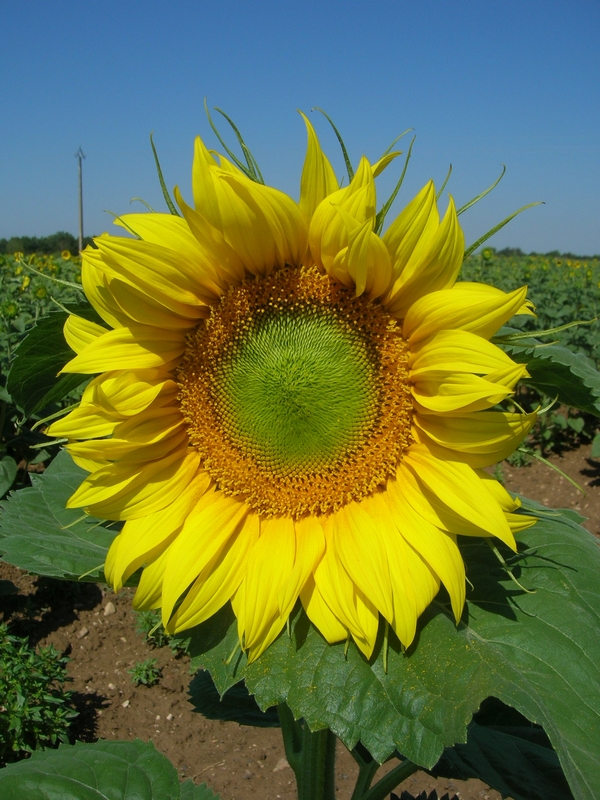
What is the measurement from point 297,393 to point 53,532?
0.65 m

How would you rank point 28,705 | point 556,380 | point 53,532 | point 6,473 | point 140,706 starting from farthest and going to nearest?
point 6,473, point 140,706, point 28,705, point 53,532, point 556,380

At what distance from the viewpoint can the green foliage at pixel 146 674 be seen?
4.04 m

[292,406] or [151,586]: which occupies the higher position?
[292,406]

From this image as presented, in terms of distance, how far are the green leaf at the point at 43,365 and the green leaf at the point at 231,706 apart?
1.05 m

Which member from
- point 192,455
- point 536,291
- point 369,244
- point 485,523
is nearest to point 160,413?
point 192,455

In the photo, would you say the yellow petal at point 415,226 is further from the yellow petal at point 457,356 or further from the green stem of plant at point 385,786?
the green stem of plant at point 385,786

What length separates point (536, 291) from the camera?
551 inches

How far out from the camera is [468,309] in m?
1.16

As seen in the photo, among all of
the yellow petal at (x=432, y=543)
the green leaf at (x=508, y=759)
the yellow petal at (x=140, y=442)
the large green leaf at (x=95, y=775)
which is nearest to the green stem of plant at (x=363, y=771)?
the green leaf at (x=508, y=759)

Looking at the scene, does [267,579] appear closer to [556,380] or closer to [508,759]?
[556,380]

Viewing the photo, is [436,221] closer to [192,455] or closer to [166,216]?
[166,216]

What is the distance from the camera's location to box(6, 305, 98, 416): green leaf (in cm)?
137

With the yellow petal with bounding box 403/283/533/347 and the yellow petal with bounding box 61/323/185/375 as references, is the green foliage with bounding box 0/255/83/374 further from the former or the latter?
the yellow petal with bounding box 403/283/533/347

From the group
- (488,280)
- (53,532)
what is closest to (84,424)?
(53,532)
